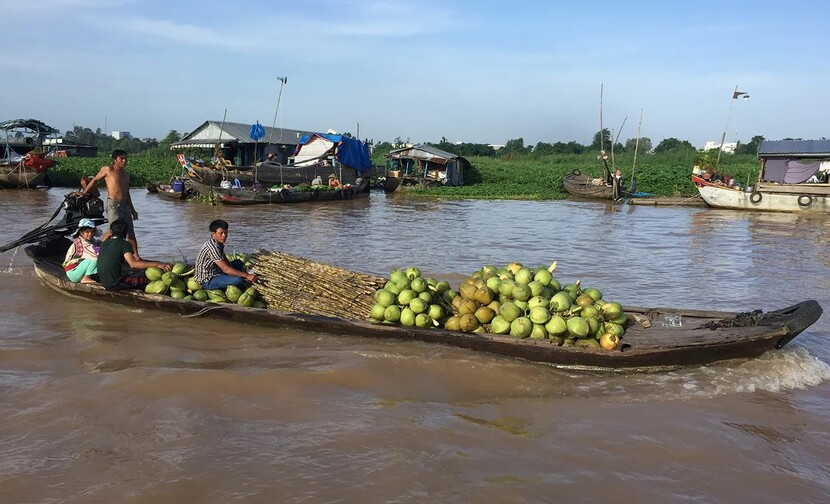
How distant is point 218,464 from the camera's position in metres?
3.00

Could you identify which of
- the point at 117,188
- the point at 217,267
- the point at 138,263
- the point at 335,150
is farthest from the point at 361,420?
the point at 335,150

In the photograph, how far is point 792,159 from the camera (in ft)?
56.5

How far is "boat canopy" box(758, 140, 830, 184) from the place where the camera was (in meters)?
16.7

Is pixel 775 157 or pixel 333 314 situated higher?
pixel 775 157

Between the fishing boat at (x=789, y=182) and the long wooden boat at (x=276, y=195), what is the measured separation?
39.7 ft

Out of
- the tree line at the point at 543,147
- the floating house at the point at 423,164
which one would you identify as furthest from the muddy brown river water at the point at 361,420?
the tree line at the point at 543,147

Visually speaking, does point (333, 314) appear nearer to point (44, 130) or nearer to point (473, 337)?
point (473, 337)

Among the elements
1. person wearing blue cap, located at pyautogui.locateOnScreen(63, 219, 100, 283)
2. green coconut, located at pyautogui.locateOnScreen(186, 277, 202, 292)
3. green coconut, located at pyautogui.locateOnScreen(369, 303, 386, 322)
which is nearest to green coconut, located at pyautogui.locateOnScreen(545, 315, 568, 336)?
green coconut, located at pyautogui.locateOnScreen(369, 303, 386, 322)

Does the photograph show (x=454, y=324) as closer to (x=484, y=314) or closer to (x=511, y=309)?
(x=484, y=314)

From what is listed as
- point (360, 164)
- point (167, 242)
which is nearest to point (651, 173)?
point (360, 164)

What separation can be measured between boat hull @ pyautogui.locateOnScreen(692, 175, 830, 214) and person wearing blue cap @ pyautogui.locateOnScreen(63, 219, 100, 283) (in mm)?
17774

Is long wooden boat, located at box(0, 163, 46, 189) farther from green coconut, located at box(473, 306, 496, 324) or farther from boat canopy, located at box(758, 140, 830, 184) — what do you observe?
boat canopy, located at box(758, 140, 830, 184)

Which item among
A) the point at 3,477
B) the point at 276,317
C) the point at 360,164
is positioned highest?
the point at 360,164

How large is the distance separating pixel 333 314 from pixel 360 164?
18151mm
